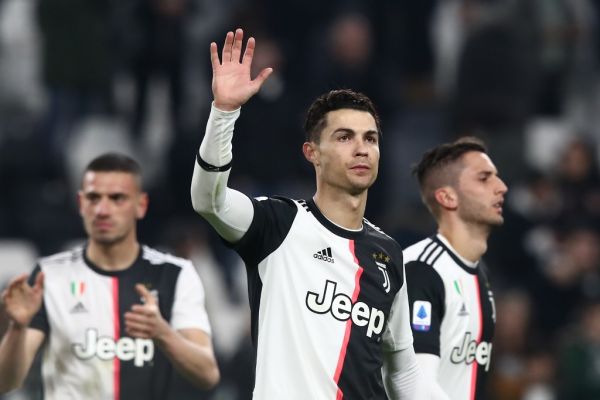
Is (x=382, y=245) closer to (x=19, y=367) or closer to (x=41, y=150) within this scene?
(x=19, y=367)

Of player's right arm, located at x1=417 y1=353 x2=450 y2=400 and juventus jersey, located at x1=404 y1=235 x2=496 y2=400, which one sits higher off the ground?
juventus jersey, located at x1=404 y1=235 x2=496 y2=400

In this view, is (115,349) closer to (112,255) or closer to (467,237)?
(112,255)

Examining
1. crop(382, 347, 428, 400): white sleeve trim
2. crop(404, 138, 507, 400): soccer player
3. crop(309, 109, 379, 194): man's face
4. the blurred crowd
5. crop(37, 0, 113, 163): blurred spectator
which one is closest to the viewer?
crop(309, 109, 379, 194): man's face

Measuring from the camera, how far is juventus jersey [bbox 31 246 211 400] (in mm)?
8531

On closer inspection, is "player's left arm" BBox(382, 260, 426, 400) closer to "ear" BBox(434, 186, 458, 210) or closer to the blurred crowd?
"ear" BBox(434, 186, 458, 210)

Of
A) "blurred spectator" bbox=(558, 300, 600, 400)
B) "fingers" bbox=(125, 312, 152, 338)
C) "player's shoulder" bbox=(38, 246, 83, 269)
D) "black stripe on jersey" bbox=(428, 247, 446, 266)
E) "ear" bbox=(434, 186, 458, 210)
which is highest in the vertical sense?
"ear" bbox=(434, 186, 458, 210)

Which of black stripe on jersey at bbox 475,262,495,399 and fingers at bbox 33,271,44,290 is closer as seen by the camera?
fingers at bbox 33,271,44,290

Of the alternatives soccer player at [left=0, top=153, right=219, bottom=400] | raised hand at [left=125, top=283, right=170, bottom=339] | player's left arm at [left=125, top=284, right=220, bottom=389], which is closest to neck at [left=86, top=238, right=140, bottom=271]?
soccer player at [left=0, top=153, right=219, bottom=400]

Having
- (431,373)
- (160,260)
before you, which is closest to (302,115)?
(160,260)

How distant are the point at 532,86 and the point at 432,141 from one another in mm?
1255

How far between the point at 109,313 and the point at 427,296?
1976mm

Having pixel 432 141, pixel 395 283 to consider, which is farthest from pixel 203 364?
pixel 432 141

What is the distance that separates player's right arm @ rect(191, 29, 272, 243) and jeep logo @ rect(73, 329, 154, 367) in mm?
2208

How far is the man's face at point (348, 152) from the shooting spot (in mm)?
7062
